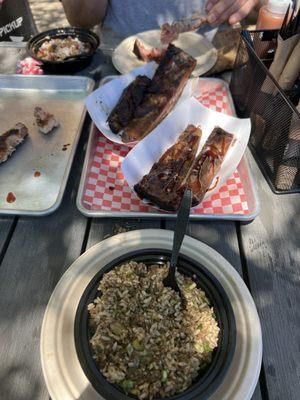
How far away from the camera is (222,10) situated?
2.38 meters

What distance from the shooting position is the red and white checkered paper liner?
154cm

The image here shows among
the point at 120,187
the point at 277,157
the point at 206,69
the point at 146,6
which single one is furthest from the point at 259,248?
the point at 146,6

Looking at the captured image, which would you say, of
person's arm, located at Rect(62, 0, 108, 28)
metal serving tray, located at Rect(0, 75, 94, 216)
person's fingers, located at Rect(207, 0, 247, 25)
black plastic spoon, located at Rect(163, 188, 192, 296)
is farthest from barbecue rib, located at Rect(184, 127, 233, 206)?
person's arm, located at Rect(62, 0, 108, 28)

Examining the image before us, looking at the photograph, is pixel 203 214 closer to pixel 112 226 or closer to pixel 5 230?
pixel 112 226

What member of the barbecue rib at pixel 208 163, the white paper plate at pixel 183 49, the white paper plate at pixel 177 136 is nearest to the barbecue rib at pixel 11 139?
the white paper plate at pixel 177 136

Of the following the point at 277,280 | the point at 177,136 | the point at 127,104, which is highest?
the point at 127,104

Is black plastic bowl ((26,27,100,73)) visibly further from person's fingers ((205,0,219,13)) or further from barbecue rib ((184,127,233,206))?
barbecue rib ((184,127,233,206))

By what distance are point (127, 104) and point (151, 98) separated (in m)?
0.14

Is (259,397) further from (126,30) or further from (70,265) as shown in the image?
(126,30)

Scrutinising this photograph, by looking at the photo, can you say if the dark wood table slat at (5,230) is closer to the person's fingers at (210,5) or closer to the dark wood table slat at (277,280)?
the dark wood table slat at (277,280)

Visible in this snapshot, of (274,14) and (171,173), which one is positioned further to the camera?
(274,14)

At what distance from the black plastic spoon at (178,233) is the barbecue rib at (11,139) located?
1.09m

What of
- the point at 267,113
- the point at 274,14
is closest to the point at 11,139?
the point at 267,113

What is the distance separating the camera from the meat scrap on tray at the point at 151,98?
6.02ft
